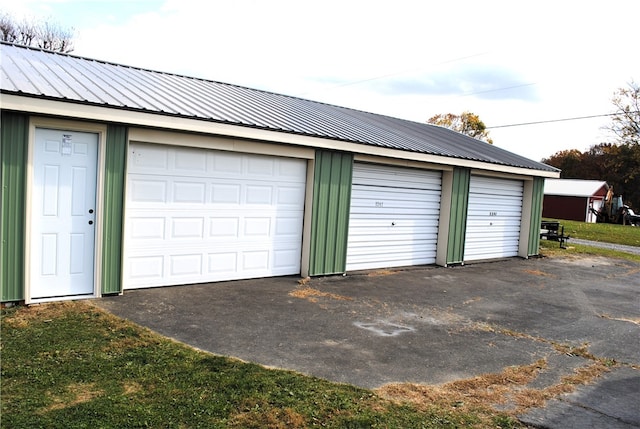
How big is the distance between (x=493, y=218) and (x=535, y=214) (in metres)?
1.94

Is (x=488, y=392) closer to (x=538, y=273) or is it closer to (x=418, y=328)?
(x=418, y=328)

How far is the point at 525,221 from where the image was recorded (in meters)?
14.7

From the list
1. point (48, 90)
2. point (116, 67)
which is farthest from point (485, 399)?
point (116, 67)

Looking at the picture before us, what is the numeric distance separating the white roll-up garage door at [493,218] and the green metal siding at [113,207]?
27.9 ft

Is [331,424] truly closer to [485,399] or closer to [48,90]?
[485,399]

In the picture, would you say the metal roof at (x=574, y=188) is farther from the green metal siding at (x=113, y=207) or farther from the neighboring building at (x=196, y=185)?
the green metal siding at (x=113, y=207)

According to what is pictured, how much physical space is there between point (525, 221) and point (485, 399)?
11.3 m

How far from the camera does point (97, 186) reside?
6.87 meters

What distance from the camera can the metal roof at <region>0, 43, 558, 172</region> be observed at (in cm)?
683

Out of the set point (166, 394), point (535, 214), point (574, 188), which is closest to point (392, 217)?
point (535, 214)

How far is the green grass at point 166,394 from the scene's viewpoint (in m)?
3.61

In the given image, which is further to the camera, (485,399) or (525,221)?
(525,221)

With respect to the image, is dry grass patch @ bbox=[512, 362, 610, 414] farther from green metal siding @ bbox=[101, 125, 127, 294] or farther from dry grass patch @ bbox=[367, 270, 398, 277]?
green metal siding @ bbox=[101, 125, 127, 294]

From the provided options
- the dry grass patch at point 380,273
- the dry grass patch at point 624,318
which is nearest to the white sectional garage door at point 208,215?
the dry grass patch at point 380,273
